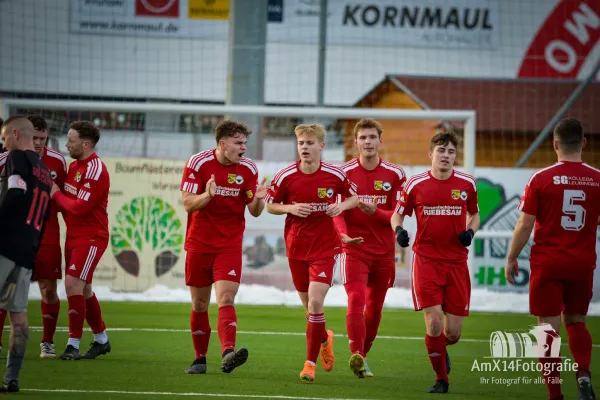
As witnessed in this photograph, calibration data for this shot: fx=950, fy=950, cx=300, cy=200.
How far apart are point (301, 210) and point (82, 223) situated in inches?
95.0

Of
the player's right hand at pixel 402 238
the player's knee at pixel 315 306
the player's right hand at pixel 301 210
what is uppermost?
the player's right hand at pixel 301 210

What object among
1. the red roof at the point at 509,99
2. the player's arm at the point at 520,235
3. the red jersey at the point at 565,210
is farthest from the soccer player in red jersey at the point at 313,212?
the red roof at the point at 509,99

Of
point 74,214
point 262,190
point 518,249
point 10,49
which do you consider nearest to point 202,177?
point 262,190

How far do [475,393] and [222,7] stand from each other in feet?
62.3

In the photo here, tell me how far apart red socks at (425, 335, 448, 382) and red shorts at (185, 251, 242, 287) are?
6.00 feet

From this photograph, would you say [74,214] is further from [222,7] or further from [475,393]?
[222,7]

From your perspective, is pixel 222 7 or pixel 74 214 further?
pixel 222 7

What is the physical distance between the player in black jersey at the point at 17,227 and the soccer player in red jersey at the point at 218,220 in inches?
65.9

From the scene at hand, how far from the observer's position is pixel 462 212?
8.42 metres

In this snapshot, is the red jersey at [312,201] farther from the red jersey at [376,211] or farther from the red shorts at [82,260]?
the red shorts at [82,260]

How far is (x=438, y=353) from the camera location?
7922 millimetres

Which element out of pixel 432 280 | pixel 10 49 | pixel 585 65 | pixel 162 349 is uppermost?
pixel 585 65

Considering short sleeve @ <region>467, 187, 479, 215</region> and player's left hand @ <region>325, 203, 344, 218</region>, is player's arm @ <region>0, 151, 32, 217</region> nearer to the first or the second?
player's left hand @ <region>325, 203, 344, 218</region>

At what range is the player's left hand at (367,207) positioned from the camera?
8883 mm
